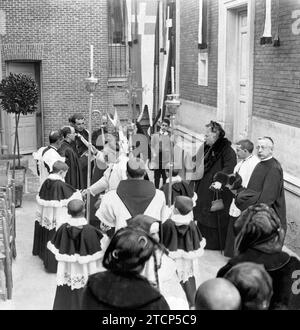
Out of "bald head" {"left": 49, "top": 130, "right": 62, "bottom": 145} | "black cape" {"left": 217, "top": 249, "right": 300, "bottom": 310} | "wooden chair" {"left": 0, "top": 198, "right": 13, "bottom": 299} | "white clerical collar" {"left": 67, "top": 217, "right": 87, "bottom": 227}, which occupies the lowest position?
"wooden chair" {"left": 0, "top": 198, "right": 13, "bottom": 299}

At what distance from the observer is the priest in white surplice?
19.1 feet

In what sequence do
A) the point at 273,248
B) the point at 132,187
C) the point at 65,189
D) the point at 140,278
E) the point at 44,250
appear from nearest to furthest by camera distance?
the point at 140,278 → the point at 273,248 → the point at 132,187 → the point at 65,189 → the point at 44,250

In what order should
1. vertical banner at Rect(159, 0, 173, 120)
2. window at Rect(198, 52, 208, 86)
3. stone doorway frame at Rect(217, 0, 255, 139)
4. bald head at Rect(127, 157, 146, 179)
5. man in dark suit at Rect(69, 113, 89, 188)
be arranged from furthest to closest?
vertical banner at Rect(159, 0, 173, 120)
window at Rect(198, 52, 208, 86)
stone doorway frame at Rect(217, 0, 255, 139)
man in dark suit at Rect(69, 113, 89, 188)
bald head at Rect(127, 157, 146, 179)

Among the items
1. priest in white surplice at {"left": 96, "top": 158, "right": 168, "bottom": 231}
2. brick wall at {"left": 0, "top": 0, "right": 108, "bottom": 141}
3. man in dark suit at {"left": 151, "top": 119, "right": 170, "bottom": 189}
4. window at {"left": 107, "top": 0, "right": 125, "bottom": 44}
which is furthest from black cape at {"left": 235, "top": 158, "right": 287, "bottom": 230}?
brick wall at {"left": 0, "top": 0, "right": 108, "bottom": 141}

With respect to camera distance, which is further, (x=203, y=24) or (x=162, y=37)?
(x=162, y=37)

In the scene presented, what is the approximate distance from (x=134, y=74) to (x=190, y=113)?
2.21m

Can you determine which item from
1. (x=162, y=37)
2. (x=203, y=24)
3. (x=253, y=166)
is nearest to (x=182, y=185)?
(x=253, y=166)

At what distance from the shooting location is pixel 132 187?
5879mm

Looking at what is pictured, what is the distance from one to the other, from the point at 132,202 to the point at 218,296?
3028mm

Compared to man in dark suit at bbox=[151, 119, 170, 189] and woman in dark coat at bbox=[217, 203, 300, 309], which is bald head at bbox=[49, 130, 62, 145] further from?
woman in dark coat at bbox=[217, 203, 300, 309]

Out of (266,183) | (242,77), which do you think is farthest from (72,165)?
(242,77)

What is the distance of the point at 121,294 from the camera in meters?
3.17

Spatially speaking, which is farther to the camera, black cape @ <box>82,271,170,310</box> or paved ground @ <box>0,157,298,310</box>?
paved ground @ <box>0,157,298,310</box>

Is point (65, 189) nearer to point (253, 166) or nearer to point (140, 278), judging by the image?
point (253, 166)
